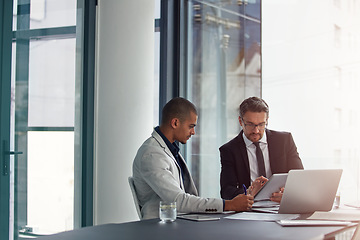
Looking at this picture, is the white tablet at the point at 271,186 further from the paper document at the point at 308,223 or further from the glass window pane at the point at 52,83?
the glass window pane at the point at 52,83

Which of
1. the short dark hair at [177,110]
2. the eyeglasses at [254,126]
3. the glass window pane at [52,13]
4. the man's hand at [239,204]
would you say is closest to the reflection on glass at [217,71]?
the eyeglasses at [254,126]

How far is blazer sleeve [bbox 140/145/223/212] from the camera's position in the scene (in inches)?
108

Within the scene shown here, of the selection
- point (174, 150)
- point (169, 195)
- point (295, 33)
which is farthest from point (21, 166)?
point (295, 33)

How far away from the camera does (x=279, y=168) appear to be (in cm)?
365

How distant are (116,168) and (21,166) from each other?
3.03 feet

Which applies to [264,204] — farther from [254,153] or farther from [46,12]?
[46,12]

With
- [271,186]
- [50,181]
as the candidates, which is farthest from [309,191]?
[50,181]

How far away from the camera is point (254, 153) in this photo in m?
3.69

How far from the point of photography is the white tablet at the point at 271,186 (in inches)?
115

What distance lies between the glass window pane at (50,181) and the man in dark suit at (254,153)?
1416 millimetres

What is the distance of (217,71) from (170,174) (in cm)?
231

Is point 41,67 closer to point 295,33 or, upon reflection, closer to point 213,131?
point 213,131

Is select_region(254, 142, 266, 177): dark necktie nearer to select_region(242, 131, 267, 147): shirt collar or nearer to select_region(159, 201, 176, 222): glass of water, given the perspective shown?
select_region(242, 131, 267, 147): shirt collar

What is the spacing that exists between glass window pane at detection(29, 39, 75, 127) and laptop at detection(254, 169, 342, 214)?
214 cm
